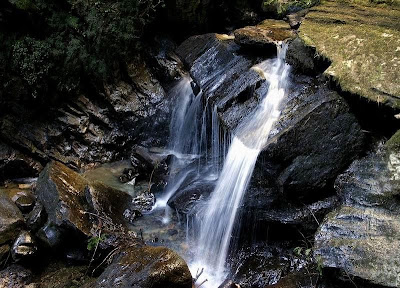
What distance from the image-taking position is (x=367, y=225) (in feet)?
13.4

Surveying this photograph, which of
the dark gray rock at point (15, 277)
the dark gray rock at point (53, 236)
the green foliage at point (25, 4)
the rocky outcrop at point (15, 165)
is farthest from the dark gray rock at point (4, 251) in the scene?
the green foliage at point (25, 4)

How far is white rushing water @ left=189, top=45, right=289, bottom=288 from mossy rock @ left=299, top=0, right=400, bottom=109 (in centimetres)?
91

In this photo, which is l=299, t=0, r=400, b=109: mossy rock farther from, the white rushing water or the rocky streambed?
the white rushing water

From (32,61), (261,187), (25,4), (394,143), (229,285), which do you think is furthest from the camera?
(32,61)

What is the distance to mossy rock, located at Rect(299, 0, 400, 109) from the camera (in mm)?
5006

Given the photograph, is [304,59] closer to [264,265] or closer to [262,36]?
[262,36]

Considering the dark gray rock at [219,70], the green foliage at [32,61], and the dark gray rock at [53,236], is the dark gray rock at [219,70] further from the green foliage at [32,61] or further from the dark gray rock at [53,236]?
the dark gray rock at [53,236]

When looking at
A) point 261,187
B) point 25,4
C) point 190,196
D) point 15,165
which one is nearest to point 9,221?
point 15,165

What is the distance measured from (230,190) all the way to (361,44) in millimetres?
3004

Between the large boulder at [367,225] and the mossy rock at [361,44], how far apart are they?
0.89m

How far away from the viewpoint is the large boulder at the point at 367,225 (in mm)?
3691

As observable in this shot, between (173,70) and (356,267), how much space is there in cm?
603

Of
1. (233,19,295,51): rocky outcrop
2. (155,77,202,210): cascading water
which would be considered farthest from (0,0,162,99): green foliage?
(233,19,295,51): rocky outcrop

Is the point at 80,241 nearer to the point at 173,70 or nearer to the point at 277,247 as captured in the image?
the point at 277,247
